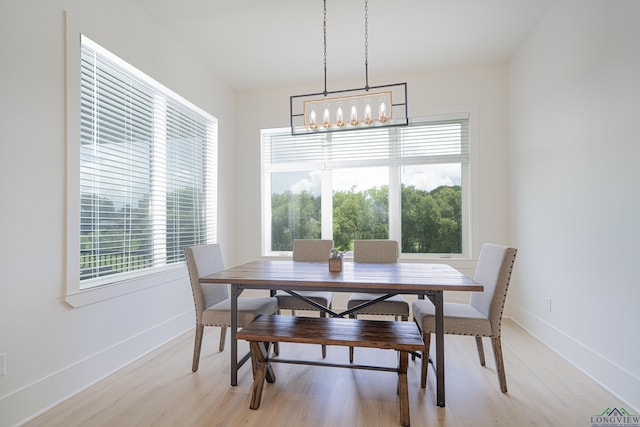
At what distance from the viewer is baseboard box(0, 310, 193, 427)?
1.75m

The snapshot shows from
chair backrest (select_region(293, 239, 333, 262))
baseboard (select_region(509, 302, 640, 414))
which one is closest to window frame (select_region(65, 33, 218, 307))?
chair backrest (select_region(293, 239, 333, 262))

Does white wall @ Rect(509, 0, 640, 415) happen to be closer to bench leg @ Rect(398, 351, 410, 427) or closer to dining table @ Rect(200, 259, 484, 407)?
dining table @ Rect(200, 259, 484, 407)

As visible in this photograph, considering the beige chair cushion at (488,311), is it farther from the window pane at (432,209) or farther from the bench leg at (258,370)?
the window pane at (432,209)

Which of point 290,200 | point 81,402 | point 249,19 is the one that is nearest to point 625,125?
point 249,19

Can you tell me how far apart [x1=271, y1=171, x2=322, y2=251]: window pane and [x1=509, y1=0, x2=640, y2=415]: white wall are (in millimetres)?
2417

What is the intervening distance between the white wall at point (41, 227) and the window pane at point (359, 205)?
2.54 metres

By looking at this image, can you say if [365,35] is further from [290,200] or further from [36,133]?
[36,133]

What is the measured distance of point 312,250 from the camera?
10.4 feet

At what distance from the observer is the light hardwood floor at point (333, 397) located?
1.77m

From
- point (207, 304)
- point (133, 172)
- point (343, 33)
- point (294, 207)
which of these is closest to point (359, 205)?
point (294, 207)

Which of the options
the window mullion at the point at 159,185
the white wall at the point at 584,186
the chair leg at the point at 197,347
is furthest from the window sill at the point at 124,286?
the white wall at the point at 584,186

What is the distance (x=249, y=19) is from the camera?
2.83m

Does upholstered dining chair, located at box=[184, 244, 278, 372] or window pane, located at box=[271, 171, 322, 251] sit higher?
window pane, located at box=[271, 171, 322, 251]

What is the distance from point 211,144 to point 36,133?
6.79 feet
